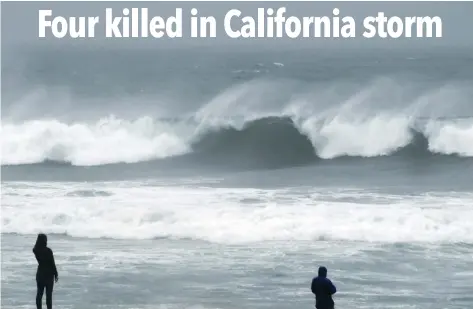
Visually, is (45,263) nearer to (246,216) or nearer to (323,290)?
(323,290)

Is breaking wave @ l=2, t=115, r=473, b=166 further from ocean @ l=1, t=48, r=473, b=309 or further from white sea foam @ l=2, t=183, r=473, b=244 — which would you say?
white sea foam @ l=2, t=183, r=473, b=244

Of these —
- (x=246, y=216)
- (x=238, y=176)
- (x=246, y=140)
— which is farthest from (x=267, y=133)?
(x=246, y=216)

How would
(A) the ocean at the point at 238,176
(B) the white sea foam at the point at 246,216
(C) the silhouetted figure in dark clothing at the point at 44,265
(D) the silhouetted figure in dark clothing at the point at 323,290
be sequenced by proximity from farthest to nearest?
(B) the white sea foam at the point at 246,216 < (A) the ocean at the point at 238,176 < (C) the silhouetted figure in dark clothing at the point at 44,265 < (D) the silhouetted figure in dark clothing at the point at 323,290

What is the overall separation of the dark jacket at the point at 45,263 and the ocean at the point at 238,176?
3.79 feet

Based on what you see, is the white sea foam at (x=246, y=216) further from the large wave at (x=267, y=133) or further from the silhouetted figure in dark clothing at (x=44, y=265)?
the silhouetted figure in dark clothing at (x=44, y=265)

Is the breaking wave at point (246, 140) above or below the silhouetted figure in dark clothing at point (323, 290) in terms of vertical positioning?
above

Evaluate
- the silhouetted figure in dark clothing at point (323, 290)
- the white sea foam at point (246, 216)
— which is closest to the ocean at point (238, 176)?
the white sea foam at point (246, 216)

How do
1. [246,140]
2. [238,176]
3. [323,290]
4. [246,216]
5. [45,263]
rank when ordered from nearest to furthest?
1. [323,290]
2. [45,263]
3. [246,216]
4. [238,176]
5. [246,140]

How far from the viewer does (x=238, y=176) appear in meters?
21.0

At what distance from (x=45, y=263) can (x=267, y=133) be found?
14750 millimetres

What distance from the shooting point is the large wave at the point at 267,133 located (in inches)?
883

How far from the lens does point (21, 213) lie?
51.8 ft

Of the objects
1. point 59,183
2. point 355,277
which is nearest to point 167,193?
point 59,183

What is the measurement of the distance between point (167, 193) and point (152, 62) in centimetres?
1377
